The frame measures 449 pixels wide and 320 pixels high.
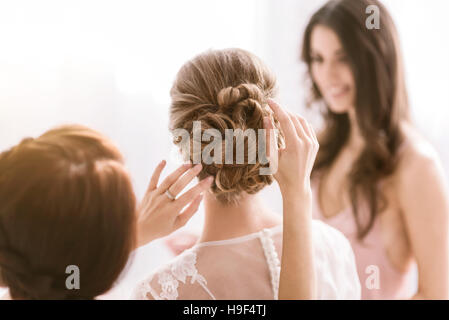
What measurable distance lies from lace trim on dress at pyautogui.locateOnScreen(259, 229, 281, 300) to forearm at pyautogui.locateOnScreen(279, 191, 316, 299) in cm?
6

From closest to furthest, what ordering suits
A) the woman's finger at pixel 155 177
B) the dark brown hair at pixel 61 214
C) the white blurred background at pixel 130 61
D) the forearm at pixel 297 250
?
the dark brown hair at pixel 61 214 < the forearm at pixel 297 250 < the woman's finger at pixel 155 177 < the white blurred background at pixel 130 61

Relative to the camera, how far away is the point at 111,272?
486mm

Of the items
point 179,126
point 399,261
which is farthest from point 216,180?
point 399,261

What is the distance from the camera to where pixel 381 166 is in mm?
1054

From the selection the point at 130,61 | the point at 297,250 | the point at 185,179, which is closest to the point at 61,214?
the point at 185,179

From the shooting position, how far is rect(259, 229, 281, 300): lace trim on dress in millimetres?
644

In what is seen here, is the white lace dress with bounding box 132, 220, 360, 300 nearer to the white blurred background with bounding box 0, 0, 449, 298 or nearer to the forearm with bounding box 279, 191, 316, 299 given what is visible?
the forearm with bounding box 279, 191, 316, 299

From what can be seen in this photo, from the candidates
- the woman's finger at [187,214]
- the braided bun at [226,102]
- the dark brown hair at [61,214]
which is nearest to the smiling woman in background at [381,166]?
the braided bun at [226,102]

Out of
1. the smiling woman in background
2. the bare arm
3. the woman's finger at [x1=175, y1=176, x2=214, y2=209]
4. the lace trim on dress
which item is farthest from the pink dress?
the woman's finger at [x1=175, y1=176, x2=214, y2=209]

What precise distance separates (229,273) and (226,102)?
0.92 ft

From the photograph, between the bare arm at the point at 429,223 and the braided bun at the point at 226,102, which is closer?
the braided bun at the point at 226,102

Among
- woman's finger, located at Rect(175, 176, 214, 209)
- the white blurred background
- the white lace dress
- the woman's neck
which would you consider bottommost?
the white lace dress

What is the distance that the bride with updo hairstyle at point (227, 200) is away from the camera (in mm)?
626

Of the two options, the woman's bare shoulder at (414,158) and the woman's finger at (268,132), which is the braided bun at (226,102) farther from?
the woman's bare shoulder at (414,158)
